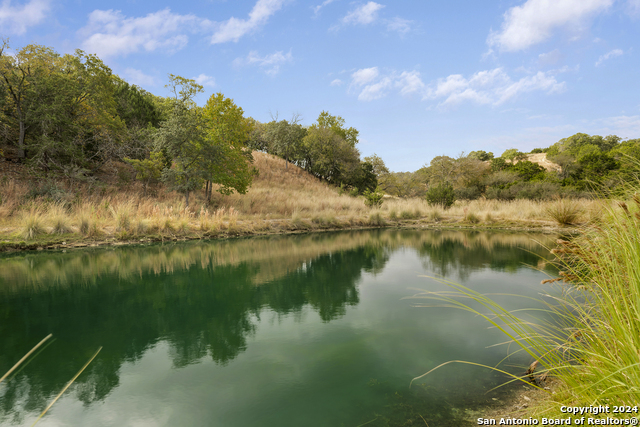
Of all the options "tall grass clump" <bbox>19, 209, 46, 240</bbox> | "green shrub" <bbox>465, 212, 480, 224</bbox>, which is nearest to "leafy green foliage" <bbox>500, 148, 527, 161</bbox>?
"green shrub" <bbox>465, 212, 480, 224</bbox>

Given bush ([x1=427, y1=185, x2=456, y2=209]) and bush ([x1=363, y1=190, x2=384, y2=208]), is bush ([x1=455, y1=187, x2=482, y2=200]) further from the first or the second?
bush ([x1=363, y1=190, x2=384, y2=208])

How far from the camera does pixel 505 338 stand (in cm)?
387

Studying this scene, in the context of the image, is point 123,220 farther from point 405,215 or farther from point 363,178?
point 363,178

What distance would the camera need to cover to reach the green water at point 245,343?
2.59 m

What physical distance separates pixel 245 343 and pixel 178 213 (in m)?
11.2

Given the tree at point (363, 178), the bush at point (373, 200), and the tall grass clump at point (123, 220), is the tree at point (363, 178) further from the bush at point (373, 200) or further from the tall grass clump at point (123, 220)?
the tall grass clump at point (123, 220)

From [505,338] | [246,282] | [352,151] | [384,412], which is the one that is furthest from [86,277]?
[352,151]

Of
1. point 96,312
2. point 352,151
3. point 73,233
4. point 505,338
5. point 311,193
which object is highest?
point 352,151

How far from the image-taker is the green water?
259 cm

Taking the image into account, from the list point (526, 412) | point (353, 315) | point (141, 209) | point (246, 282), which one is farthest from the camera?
point (141, 209)

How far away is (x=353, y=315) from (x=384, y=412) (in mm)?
2214

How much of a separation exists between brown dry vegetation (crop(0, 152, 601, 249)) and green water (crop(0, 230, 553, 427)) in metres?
3.17

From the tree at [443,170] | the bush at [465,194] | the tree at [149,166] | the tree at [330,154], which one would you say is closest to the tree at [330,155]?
the tree at [330,154]

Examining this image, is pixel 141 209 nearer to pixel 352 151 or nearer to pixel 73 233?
pixel 73 233
